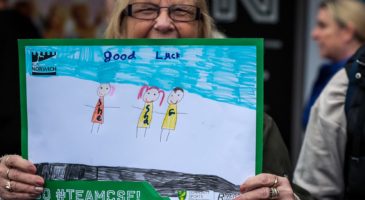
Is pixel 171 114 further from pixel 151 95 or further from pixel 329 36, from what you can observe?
pixel 329 36

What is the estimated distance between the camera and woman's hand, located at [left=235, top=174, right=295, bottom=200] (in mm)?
1667

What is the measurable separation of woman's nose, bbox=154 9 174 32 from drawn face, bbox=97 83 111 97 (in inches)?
10.2

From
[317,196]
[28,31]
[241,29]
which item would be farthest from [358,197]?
[241,29]

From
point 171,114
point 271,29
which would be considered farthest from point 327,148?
point 271,29

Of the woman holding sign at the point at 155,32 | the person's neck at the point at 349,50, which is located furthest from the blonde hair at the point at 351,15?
the woman holding sign at the point at 155,32

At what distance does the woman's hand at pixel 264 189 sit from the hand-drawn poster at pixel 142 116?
0.03 m

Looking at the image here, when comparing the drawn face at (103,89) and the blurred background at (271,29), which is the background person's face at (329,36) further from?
the drawn face at (103,89)

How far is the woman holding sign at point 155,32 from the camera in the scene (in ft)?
5.76

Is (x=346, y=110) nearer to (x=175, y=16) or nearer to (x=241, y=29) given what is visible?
(x=175, y=16)

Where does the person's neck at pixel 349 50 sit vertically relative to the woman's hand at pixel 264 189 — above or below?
above

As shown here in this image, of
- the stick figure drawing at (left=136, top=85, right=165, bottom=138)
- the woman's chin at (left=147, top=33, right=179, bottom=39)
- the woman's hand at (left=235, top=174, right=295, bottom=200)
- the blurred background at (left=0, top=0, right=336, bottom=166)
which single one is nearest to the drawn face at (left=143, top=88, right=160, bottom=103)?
the stick figure drawing at (left=136, top=85, right=165, bottom=138)

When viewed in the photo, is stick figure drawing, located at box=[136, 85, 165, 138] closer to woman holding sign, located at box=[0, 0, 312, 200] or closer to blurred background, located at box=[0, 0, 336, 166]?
woman holding sign, located at box=[0, 0, 312, 200]

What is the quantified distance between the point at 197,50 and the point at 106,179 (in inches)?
16.8

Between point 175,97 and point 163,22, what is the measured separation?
28 cm
